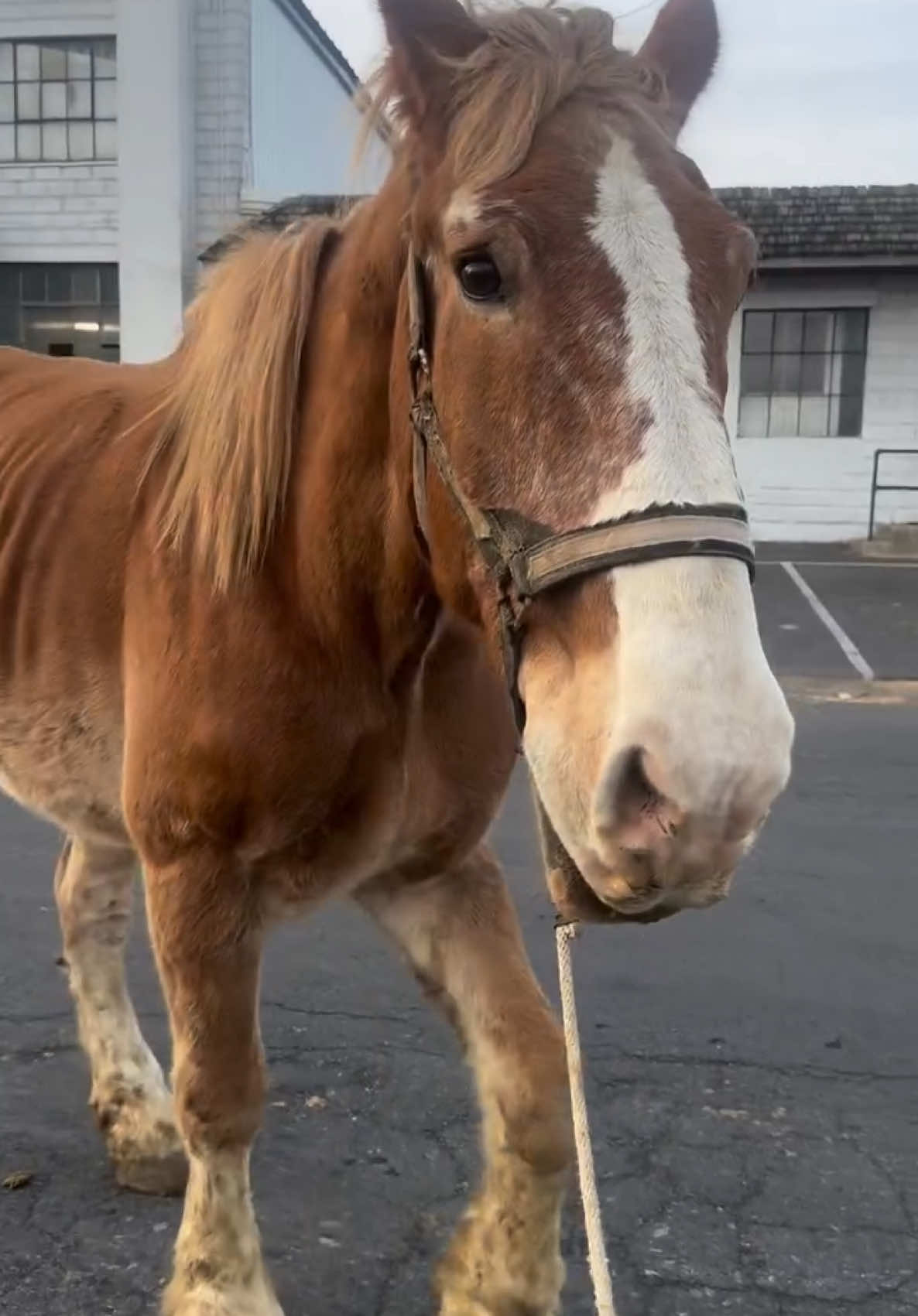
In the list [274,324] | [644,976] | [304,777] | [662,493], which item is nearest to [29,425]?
[274,324]

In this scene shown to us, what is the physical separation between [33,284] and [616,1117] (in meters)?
15.0

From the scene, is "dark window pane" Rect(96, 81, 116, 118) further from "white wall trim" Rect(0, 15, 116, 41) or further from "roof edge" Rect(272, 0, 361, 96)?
"roof edge" Rect(272, 0, 361, 96)

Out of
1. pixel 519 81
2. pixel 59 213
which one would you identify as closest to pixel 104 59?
pixel 59 213

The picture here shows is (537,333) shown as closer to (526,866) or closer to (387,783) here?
(387,783)

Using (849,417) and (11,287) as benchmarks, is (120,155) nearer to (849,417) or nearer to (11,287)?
(11,287)

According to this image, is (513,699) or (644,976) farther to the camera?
(644,976)

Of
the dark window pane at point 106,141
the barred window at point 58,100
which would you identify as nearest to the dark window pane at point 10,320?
the barred window at point 58,100

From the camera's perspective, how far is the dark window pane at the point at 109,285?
15656 mm

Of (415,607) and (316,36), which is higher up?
(316,36)

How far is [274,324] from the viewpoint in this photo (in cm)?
Answer: 215

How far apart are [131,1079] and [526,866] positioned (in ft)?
6.87

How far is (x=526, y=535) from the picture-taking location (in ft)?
5.05

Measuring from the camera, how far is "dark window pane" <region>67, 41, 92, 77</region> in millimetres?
15336

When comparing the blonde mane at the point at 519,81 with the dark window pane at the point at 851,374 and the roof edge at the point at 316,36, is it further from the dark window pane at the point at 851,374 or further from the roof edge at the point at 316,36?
the roof edge at the point at 316,36
